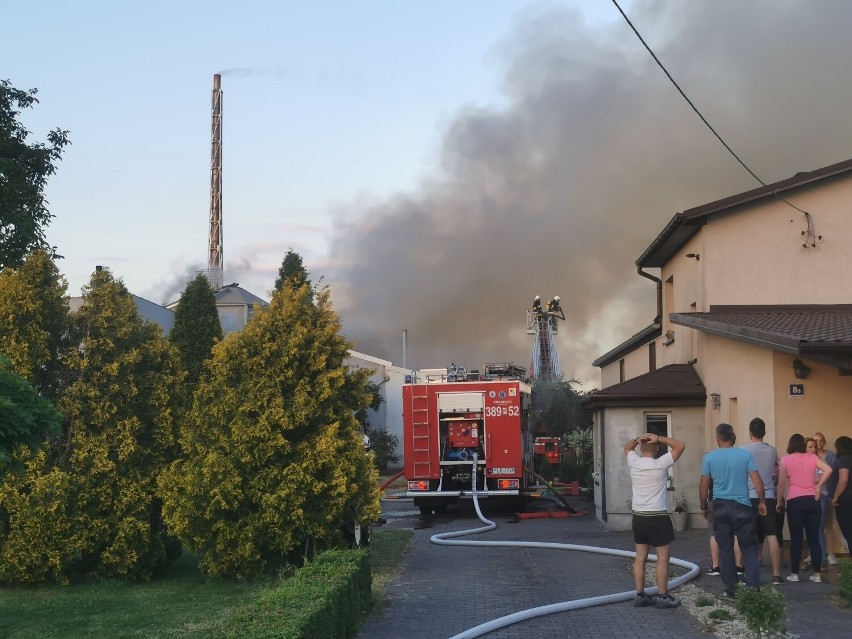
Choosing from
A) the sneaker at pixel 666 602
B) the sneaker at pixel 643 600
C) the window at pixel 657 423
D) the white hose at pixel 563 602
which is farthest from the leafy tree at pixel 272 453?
the window at pixel 657 423

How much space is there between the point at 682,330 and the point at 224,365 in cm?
1131

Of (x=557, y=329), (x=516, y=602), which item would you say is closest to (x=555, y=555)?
(x=516, y=602)

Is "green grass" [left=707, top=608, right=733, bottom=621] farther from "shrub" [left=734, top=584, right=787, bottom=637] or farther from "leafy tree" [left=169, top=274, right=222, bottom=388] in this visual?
"leafy tree" [left=169, top=274, right=222, bottom=388]

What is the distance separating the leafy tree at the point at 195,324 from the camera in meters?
27.8

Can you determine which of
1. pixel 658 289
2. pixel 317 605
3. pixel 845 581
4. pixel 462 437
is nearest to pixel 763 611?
pixel 845 581

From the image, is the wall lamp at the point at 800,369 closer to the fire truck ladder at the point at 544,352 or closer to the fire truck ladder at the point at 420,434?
the fire truck ladder at the point at 420,434

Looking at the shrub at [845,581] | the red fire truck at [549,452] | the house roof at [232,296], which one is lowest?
the shrub at [845,581]

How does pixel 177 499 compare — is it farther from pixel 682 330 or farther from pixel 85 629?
pixel 682 330

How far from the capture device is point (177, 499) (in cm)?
1198

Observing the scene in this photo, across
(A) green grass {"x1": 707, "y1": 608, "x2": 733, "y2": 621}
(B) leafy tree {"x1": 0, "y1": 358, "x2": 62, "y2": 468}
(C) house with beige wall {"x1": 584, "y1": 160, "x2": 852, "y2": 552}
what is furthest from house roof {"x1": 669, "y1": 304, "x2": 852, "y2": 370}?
(B) leafy tree {"x1": 0, "y1": 358, "x2": 62, "y2": 468}

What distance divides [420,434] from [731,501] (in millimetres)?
13095

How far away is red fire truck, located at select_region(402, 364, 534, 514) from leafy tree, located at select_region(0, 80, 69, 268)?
9618 millimetres

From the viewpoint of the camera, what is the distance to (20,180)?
23.7 metres

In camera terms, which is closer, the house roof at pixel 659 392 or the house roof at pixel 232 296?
the house roof at pixel 659 392
